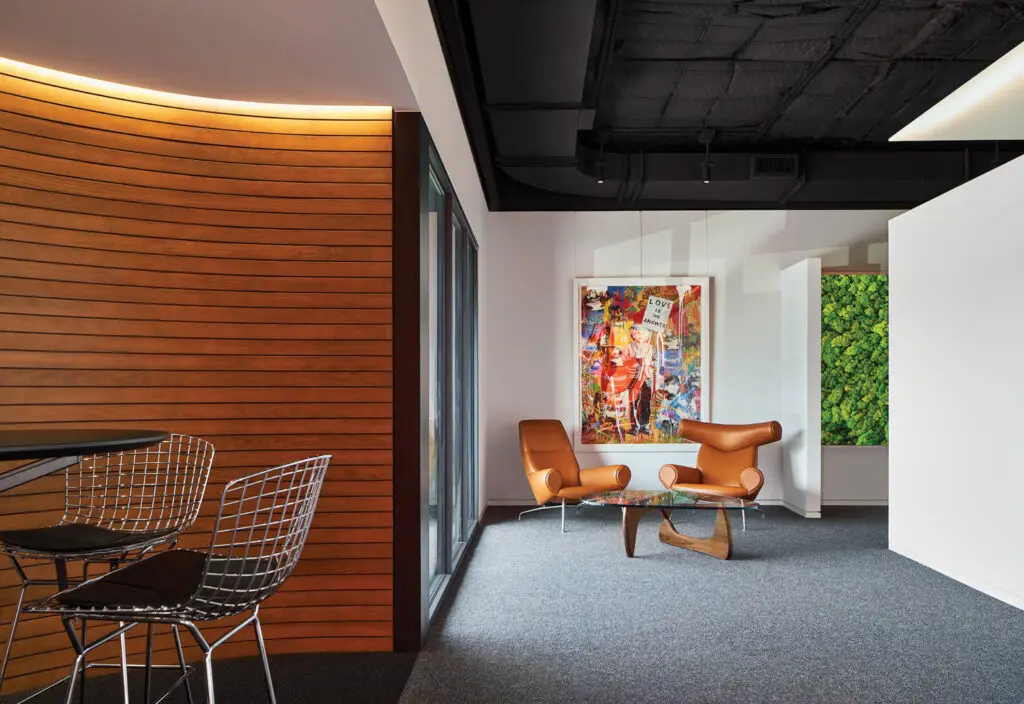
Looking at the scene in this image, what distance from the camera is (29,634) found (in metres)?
3.40

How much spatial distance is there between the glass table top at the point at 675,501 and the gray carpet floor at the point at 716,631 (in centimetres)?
39

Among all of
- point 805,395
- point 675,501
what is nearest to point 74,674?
point 675,501

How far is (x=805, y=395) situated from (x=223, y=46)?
6.17m

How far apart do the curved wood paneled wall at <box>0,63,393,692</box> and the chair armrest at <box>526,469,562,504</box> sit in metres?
3.16

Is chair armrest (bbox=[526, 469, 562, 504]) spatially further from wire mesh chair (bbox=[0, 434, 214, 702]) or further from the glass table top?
wire mesh chair (bbox=[0, 434, 214, 702])

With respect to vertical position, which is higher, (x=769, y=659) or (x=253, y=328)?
(x=253, y=328)

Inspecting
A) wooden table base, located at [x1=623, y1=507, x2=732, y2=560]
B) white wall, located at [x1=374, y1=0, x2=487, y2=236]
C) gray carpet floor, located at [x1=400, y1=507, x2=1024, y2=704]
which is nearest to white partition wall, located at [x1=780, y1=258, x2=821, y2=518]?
gray carpet floor, located at [x1=400, y1=507, x2=1024, y2=704]

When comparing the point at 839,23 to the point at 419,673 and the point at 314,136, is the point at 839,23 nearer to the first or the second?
the point at 314,136

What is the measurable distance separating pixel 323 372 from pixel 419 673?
147 centimetres

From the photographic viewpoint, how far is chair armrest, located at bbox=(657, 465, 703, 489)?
6.95m

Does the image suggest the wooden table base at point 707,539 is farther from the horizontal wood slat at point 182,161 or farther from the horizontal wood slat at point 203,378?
the horizontal wood slat at point 182,161

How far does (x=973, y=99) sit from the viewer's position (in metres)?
6.14

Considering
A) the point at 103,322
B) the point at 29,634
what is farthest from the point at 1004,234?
the point at 29,634

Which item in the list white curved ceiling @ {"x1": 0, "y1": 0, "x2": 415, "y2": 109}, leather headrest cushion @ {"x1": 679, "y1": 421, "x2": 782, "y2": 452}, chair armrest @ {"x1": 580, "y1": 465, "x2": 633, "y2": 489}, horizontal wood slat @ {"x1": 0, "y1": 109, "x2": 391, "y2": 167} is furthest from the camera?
leather headrest cushion @ {"x1": 679, "y1": 421, "x2": 782, "y2": 452}
